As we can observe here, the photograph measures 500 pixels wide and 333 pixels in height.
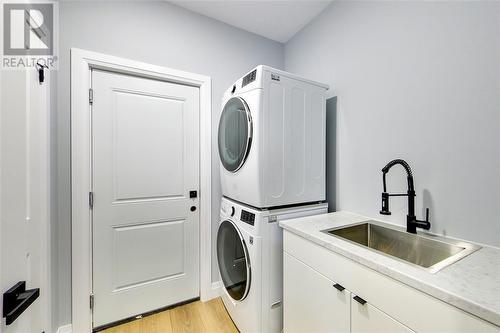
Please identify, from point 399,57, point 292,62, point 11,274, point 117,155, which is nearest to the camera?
point 11,274

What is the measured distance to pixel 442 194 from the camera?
3.73ft

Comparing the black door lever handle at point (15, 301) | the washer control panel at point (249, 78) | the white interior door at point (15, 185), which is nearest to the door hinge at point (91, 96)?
the white interior door at point (15, 185)

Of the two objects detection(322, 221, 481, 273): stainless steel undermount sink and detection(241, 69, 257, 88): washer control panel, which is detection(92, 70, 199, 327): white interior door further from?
detection(322, 221, 481, 273): stainless steel undermount sink

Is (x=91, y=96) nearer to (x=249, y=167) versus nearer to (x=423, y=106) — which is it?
(x=249, y=167)

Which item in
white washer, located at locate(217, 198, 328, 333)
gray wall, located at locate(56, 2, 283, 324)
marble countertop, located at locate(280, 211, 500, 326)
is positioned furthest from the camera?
gray wall, located at locate(56, 2, 283, 324)

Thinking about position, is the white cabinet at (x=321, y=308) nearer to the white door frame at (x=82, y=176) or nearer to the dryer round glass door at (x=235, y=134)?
the dryer round glass door at (x=235, y=134)

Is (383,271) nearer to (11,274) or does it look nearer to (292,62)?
(11,274)

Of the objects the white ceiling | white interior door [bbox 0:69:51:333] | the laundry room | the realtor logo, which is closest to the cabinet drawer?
the laundry room

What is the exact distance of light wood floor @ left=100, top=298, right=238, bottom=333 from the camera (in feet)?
5.25

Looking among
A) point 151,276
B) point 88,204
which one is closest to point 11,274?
point 88,204

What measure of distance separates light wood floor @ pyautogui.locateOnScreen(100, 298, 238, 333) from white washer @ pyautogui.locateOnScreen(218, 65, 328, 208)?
103 centimetres

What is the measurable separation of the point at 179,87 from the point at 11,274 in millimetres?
1611

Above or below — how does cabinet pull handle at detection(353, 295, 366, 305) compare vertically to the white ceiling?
below

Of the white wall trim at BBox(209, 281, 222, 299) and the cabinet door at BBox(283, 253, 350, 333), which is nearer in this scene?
the cabinet door at BBox(283, 253, 350, 333)
